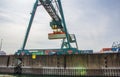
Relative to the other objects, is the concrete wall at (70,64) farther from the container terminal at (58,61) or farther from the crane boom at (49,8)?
the crane boom at (49,8)

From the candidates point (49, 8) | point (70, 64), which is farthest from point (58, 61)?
point (49, 8)

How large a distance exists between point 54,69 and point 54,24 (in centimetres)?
1365

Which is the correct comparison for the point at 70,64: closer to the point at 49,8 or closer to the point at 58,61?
the point at 58,61

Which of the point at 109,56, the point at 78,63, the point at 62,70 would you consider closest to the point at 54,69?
the point at 62,70

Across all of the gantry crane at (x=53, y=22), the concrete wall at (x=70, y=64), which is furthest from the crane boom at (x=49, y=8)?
the concrete wall at (x=70, y=64)

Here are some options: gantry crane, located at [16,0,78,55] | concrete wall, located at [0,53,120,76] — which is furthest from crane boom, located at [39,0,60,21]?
concrete wall, located at [0,53,120,76]

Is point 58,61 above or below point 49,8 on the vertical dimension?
below

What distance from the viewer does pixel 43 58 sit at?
3612cm

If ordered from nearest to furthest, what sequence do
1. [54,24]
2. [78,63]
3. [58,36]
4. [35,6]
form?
[78,63] → [35,6] → [54,24] → [58,36]

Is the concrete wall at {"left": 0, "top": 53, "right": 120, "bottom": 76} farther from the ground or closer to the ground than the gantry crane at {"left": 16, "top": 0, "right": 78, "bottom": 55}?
closer to the ground

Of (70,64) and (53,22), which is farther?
(53,22)

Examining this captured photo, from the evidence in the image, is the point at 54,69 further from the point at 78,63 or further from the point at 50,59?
the point at 78,63

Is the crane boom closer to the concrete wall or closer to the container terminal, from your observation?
the container terminal

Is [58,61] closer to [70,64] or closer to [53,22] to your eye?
[70,64]
